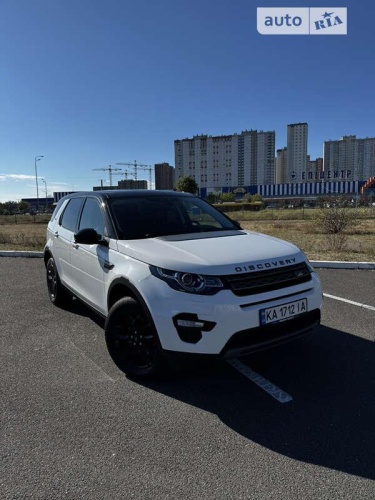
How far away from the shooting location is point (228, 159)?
148 metres

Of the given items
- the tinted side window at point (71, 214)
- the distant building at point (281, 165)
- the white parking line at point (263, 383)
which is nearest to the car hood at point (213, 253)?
the white parking line at point (263, 383)

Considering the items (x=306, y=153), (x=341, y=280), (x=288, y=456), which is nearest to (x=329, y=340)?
(x=288, y=456)

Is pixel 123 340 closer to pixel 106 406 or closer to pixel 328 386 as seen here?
pixel 106 406

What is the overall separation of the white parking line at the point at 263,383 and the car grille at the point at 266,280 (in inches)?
35.0

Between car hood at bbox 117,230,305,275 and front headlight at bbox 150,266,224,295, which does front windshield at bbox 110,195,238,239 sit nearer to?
car hood at bbox 117,230,305,275

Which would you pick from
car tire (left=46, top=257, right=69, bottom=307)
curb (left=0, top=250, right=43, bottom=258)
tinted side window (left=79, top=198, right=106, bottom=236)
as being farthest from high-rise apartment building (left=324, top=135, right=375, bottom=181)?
tinted side window (left=79, top=198, right=106, bottom=236)

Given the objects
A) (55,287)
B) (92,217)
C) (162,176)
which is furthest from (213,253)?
(162,176)

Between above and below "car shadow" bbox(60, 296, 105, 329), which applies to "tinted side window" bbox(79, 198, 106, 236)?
above

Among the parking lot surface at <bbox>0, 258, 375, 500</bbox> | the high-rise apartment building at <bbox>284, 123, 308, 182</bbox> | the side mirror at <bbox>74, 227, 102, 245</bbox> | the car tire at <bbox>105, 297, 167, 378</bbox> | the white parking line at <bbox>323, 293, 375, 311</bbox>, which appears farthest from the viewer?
the high-rise apartment building at <bbox>284, 123, 308, 182</bbox>

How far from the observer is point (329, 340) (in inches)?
164

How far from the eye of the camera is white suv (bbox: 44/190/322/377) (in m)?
2.82

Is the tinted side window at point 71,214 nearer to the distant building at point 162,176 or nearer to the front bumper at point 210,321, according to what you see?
the front bumper at point 210,321

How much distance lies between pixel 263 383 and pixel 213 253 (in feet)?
4.10

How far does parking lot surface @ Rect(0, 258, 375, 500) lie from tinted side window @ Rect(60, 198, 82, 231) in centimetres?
149
